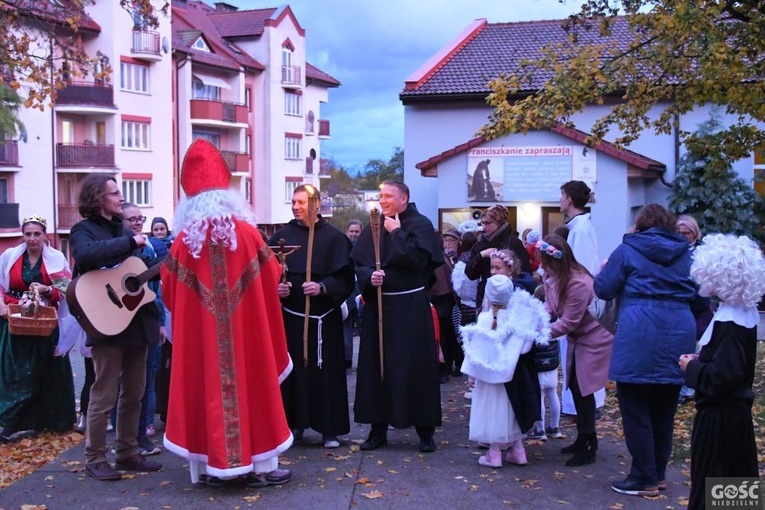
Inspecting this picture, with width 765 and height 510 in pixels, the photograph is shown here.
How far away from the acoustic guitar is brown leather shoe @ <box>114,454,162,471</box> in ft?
3.36

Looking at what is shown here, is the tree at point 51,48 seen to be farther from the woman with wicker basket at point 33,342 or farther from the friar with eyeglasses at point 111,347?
the friar with eyeglasses at point 111,347

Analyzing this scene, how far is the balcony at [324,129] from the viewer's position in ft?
194

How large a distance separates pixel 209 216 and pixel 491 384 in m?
2.36

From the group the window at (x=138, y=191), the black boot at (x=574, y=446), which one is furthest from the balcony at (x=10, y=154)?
the black boot at (x=574, y=446)

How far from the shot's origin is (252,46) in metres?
52.8

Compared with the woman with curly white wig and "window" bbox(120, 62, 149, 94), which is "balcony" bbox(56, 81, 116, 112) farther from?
the woman with curly white wig

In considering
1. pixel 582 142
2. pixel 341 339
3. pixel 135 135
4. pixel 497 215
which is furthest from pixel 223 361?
pixel 135 135

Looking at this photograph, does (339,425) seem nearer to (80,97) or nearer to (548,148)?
(548,148)

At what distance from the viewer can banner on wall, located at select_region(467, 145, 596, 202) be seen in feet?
75.9

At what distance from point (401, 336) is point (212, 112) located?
4116cm

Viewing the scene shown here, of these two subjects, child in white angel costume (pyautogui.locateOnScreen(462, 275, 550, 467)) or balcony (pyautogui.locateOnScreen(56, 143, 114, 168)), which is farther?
balcony (pyautogui.locateOnScreen(56, 143, 114, 168))

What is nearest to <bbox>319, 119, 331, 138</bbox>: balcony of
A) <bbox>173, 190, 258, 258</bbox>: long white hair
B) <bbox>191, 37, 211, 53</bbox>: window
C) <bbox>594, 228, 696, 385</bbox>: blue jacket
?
<bbox>191, 37, 211, 53</bbox>: window

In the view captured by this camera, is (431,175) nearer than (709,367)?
No

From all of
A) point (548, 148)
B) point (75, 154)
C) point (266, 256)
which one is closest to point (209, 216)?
point (266, 256)
